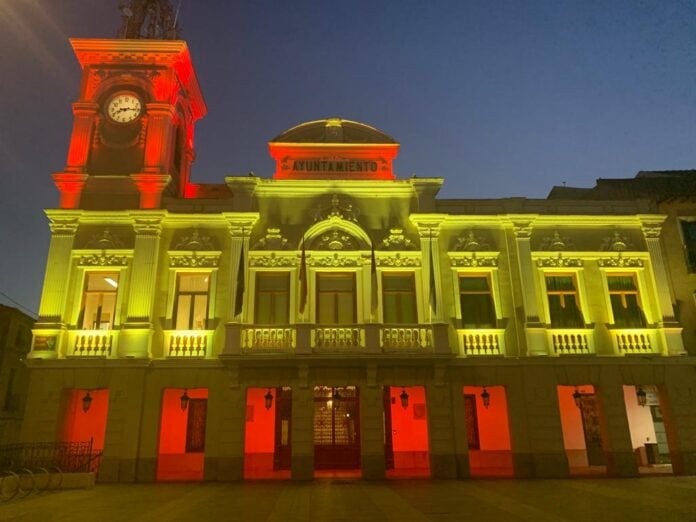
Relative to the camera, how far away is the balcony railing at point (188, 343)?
57.5 ft

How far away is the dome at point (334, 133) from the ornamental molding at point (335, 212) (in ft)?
9.02

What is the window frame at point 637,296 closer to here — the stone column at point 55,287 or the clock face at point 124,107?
the stone column at point 55,287

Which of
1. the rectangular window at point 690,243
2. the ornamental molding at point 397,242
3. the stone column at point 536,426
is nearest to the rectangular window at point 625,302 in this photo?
the rectangular window at point 690,243

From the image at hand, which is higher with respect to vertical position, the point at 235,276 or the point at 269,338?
the point at 235,276

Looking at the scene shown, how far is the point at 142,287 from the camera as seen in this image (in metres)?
17.9

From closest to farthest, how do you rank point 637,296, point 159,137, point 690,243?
point 637,296 → point 690,243 → point 159,137

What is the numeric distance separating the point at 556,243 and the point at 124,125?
57.9ft

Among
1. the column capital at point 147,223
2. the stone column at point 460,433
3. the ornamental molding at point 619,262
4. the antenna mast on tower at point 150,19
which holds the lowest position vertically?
the stone column at point 460,433

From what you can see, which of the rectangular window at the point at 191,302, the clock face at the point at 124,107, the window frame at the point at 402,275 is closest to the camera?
the rectangular window at the point at 191,302

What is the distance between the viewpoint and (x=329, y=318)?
18594mm

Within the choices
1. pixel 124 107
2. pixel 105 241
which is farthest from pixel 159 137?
pixel 105 241

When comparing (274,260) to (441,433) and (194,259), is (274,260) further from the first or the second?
(441,433)

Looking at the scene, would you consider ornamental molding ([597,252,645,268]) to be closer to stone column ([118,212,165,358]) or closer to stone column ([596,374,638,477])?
stone column ([596,374,638,477])

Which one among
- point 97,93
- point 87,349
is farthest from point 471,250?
point 97,93
